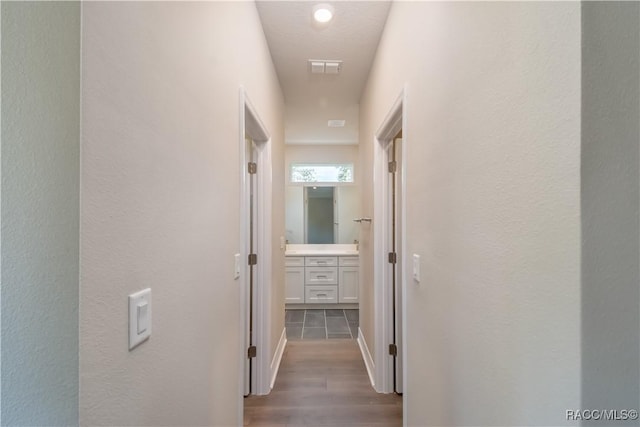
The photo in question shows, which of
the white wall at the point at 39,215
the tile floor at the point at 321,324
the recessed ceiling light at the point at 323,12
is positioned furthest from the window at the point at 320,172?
the white wall at the point at 39,215

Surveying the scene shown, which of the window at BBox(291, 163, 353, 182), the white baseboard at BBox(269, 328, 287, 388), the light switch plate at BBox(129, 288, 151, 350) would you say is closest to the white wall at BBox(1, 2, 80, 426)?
the light switch plate at BBox(129, 288, 151, 350)

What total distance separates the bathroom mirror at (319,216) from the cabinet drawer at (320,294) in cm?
81

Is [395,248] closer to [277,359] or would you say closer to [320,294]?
[277,359]

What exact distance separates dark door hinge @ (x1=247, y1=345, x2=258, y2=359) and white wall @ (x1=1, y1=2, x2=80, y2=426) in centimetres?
176

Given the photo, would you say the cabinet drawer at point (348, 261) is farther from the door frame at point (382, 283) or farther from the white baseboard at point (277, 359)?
the door frame at point (382, 283)

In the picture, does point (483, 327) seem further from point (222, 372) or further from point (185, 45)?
point (185, 45)

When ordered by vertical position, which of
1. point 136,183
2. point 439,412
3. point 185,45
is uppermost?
point 185,45

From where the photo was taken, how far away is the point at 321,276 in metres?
4.19

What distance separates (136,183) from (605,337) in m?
0.98

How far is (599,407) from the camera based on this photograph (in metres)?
0.48

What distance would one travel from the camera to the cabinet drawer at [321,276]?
4.18 m

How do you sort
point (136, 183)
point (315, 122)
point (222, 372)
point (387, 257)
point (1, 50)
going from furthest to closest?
point (315, 122)
point (387, 257)
point (222, 372)
point (136, 183)
point (1, 50)

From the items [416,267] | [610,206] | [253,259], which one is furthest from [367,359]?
[610,206]

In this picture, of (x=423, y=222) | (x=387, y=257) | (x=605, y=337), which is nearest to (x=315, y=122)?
(x=387, y=257)
